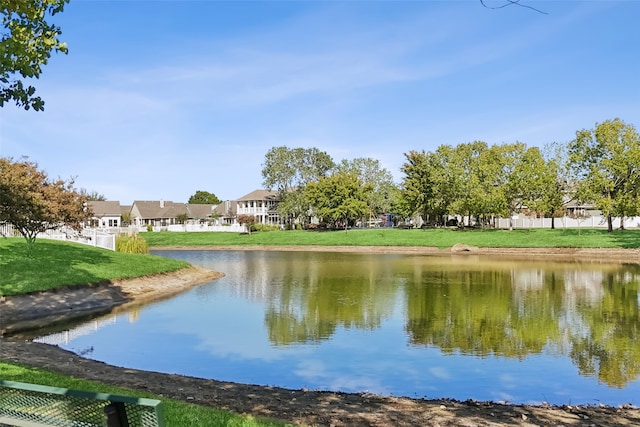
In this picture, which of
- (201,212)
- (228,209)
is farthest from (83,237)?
(201,212)

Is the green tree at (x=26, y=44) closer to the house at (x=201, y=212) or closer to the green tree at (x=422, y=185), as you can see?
the green tree at (x=422, y=185)

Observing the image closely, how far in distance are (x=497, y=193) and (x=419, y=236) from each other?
36.6 feet

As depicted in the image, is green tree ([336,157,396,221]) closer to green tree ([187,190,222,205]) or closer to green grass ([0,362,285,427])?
green tree ([187,190,222,205])

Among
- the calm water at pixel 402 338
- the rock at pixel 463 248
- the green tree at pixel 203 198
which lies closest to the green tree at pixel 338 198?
the rock at pixel 463 248

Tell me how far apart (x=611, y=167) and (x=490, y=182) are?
1476 centimetres

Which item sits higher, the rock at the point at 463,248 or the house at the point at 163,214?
the house at the point at 163,214

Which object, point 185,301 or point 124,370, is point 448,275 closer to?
point 185,301

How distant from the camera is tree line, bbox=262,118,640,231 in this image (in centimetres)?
5812

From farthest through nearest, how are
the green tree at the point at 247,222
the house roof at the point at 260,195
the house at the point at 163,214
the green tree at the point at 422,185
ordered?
1. the house at the point at 163,214
2. the house roof at the point at 260,195
3. the green tree at the point at 247,222
4. the green tree at the point at 422,185

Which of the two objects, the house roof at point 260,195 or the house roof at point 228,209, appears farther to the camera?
the house roof at point 228,209

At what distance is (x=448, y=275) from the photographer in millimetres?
35625

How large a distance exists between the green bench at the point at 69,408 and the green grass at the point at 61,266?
18.3 m

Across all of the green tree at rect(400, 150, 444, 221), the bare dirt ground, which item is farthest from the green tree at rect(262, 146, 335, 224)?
the bare dirt ground

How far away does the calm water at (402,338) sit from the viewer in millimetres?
12703
